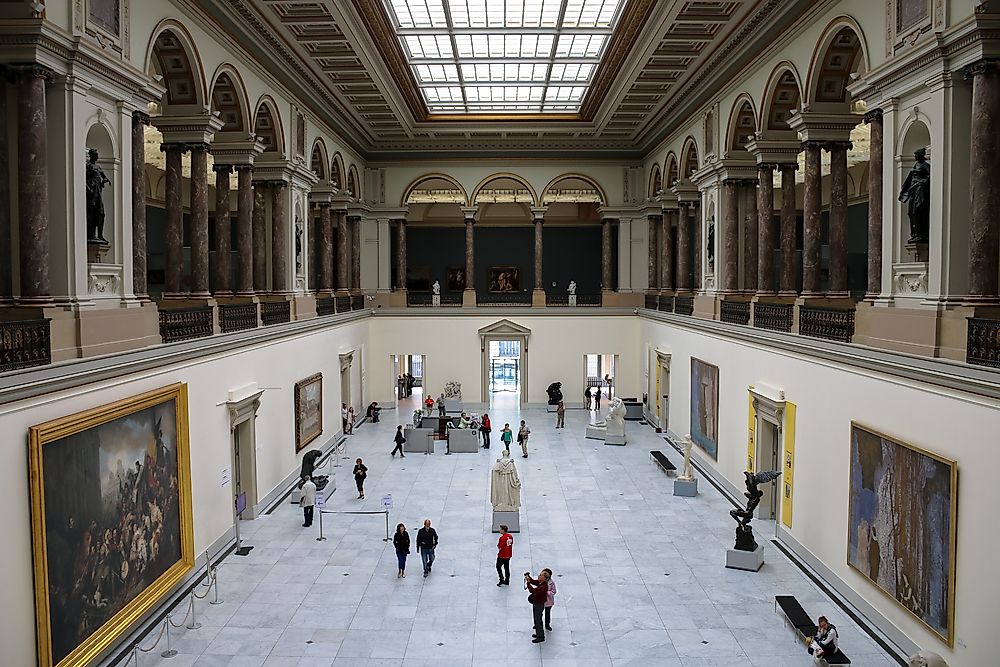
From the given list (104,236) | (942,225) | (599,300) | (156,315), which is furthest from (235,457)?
(599,300)

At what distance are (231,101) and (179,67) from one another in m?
2.72

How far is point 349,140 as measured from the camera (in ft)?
94.9

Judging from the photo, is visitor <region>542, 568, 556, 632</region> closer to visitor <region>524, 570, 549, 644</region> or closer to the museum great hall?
visitor <region>524, 570, 549, 644</region>

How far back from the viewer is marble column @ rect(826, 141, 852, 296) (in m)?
15.7

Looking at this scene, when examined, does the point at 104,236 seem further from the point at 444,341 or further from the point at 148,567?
the point at 444,341

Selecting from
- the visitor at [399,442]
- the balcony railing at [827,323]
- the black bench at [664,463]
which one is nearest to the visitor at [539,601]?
the balcony railing at [827,323]

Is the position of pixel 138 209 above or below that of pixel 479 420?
above

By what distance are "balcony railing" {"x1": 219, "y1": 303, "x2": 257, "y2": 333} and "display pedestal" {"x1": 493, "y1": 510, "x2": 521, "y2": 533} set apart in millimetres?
6674

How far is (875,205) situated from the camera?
42.0 feet

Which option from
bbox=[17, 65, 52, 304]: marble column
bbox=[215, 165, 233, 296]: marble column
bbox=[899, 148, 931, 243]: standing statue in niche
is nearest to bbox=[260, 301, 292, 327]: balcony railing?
bbox=[215, 165, 233, 296]: marble column

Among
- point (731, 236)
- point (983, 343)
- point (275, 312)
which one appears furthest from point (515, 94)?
point (983, 343)

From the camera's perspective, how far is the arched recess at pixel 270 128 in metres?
19.7

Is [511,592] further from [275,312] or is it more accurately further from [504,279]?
[504,279]

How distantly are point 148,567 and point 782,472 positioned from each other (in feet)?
37.6
